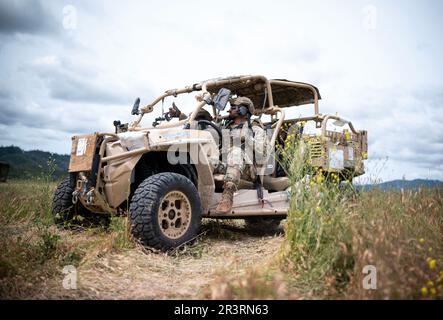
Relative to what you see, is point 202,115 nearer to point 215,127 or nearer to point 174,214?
point 215,127

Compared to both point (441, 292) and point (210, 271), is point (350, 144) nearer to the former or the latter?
point (210, 271)

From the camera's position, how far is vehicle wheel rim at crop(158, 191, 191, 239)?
14.3ft

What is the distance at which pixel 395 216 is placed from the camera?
3.72 metres

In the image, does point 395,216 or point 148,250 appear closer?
point 395,216

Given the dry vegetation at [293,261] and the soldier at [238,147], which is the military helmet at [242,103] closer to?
the soldier at [238,147]

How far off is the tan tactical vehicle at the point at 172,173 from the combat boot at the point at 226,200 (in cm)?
12

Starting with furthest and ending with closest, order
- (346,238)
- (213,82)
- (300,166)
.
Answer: (213,82) → (300,166) → (346,238)

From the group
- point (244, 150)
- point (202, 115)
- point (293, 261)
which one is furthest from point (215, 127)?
point (293, 261)

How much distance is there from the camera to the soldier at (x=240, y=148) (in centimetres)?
499

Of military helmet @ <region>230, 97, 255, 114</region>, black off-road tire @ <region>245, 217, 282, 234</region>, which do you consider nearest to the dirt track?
black off-road tire @ <region>245, 217, 282, 234</region>

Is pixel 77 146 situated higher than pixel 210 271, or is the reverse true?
pixel 77 146

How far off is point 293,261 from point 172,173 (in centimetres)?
172

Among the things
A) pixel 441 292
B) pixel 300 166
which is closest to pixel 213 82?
pixel 300 166

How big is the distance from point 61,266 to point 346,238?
8.09 feet
